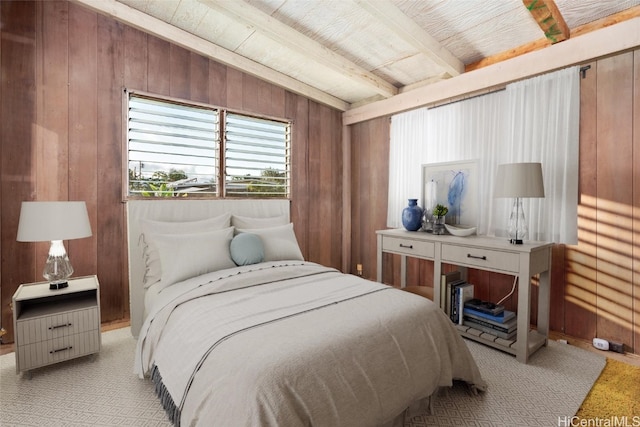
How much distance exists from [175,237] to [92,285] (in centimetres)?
67

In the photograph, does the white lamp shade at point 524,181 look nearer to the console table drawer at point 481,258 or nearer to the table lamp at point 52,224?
the console table drawer at point 481,258

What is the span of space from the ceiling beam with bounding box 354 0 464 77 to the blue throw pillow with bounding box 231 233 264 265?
1.88 metres

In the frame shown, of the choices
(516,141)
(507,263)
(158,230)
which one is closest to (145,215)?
(158,230)

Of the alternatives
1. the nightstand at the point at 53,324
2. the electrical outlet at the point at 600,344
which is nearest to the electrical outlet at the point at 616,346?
the electrical outlet at the point at 600,344

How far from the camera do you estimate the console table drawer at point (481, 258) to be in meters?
2.32

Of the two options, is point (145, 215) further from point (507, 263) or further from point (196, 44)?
point (507, 263)

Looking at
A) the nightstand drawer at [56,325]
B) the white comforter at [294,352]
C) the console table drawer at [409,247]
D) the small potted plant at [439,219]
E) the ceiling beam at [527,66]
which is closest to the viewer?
the white comforter at [294,352]

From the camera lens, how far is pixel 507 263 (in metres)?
2.34

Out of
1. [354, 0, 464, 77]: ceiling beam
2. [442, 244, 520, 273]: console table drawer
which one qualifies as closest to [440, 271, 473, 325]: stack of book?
[442, 244, 520, 273]: console table drawer

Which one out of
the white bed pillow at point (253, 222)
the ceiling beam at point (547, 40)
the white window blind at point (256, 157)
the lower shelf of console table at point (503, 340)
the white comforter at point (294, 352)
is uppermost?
the ceiling beam at point (547, 40)

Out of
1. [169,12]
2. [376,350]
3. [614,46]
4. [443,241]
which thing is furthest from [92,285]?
[614,46]

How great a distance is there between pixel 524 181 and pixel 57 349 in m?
3.47

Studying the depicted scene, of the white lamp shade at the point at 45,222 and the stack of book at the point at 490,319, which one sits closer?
the white lamp shade at the point at 45,222

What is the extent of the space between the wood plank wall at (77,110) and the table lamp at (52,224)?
18.8 inches
